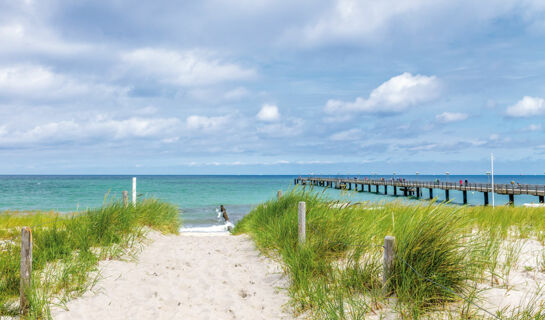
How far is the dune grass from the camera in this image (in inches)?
205

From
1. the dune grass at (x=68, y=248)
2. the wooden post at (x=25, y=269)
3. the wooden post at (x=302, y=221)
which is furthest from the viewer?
the wooden post at (x=302, y=221)

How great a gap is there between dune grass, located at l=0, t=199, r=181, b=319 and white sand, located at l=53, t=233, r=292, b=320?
1.01ft

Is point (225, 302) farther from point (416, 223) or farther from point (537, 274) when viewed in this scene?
point (537, 274)

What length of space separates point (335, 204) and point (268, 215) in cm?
263

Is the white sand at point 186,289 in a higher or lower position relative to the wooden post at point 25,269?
lower

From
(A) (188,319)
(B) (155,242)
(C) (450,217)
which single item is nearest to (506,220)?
(C) (450,217)

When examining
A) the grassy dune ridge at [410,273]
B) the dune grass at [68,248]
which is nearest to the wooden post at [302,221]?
the grassy dune ridge at [410,273]

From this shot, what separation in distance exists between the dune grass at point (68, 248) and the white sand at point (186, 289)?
1.01ft

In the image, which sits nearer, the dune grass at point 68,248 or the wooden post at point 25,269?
the wooden post at point 25,269

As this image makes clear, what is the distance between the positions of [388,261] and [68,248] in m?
6.00

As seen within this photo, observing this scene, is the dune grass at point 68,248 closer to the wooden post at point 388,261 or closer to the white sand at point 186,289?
the white sand at point 186,289

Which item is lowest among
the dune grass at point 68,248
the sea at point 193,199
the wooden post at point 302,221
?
the sea at point 193,199

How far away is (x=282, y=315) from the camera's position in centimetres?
517

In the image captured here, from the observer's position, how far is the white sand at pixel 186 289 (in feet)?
17.3
